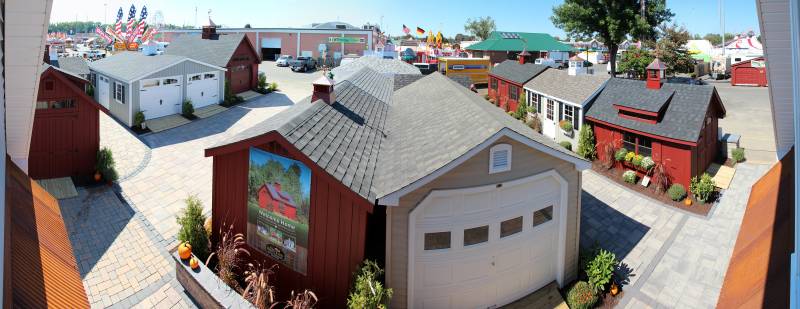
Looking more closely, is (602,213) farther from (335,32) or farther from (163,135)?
(335,32)

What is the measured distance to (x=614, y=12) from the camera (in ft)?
132

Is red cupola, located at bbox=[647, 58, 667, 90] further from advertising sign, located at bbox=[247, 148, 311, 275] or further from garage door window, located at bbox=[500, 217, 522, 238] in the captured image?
advertising sign, located at bbox=[247, 148, 311, 275]

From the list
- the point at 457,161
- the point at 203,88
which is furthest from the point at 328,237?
the point at 203,88

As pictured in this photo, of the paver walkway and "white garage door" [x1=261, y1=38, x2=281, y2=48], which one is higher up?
"white garage door" [x1=261, y1=38, x2=281, y2=48]

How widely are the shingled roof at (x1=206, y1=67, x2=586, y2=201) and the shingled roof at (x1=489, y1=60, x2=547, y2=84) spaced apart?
17.6m

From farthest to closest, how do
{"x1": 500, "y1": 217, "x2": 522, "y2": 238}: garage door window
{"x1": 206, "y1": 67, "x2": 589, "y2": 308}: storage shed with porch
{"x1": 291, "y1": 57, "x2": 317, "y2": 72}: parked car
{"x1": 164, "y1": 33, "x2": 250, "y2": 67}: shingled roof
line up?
{"x1": 291, "y1": 57, "x2": 317, "y2": 72}: parked car, {"x1": 164, "y1": 33, "x2": 250, "y2": 67}: shingled roof, {"x1": 500, "y1": 217, "x2": 522, "y2": 238}: garage door window, {"x1": 206, "y1": 67, "x2": 589, "y2": 308}: storage shed with porch

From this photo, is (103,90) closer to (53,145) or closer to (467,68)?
(53,145)

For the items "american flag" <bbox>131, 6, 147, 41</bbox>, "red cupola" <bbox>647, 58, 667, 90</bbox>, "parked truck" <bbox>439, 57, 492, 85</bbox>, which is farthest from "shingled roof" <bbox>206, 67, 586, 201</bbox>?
"american flag" <bbox>131, 6, 147, 41</bbox>

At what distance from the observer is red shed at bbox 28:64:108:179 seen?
1689 cm

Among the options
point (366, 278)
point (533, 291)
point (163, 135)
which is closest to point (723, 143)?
point (533, 291)

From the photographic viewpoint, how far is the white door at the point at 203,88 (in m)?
29.0

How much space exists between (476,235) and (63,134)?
1674 cm

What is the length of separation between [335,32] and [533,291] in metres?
57.6

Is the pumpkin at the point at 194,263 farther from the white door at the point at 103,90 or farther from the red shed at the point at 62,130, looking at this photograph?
the white door at the point at 103,90
